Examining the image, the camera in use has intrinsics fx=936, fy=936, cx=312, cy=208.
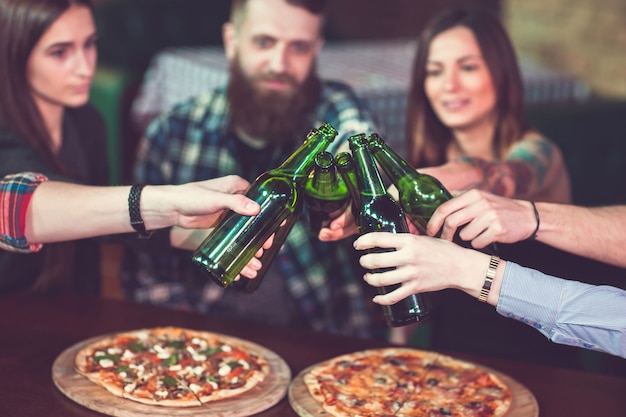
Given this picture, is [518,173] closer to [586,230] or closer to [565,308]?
[586,230]

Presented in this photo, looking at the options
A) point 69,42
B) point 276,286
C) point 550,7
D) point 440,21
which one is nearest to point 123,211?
point 69,42

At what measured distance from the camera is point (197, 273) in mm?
2877

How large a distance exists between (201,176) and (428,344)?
894mm

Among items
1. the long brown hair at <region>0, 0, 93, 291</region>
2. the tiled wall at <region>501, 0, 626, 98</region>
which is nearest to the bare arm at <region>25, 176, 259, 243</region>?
the long brown hair at <region>0, 0, 93, 291</region>

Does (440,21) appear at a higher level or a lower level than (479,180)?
higher

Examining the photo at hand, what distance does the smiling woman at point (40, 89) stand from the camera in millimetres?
2270

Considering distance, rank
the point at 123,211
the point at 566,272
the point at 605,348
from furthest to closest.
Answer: the point at 566,272
the point at 123,211
the point at 605,348

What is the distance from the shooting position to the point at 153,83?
14.5 ft

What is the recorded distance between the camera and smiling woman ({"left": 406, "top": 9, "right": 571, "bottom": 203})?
2.70m

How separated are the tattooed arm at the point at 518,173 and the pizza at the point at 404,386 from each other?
1.30ft

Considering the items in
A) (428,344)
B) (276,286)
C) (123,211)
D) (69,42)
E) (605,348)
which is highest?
(69,42)

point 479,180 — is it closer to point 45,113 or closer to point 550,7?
point 45,113

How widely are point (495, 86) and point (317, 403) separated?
4.51 ft

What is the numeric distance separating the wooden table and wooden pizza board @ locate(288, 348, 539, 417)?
0.08ft
